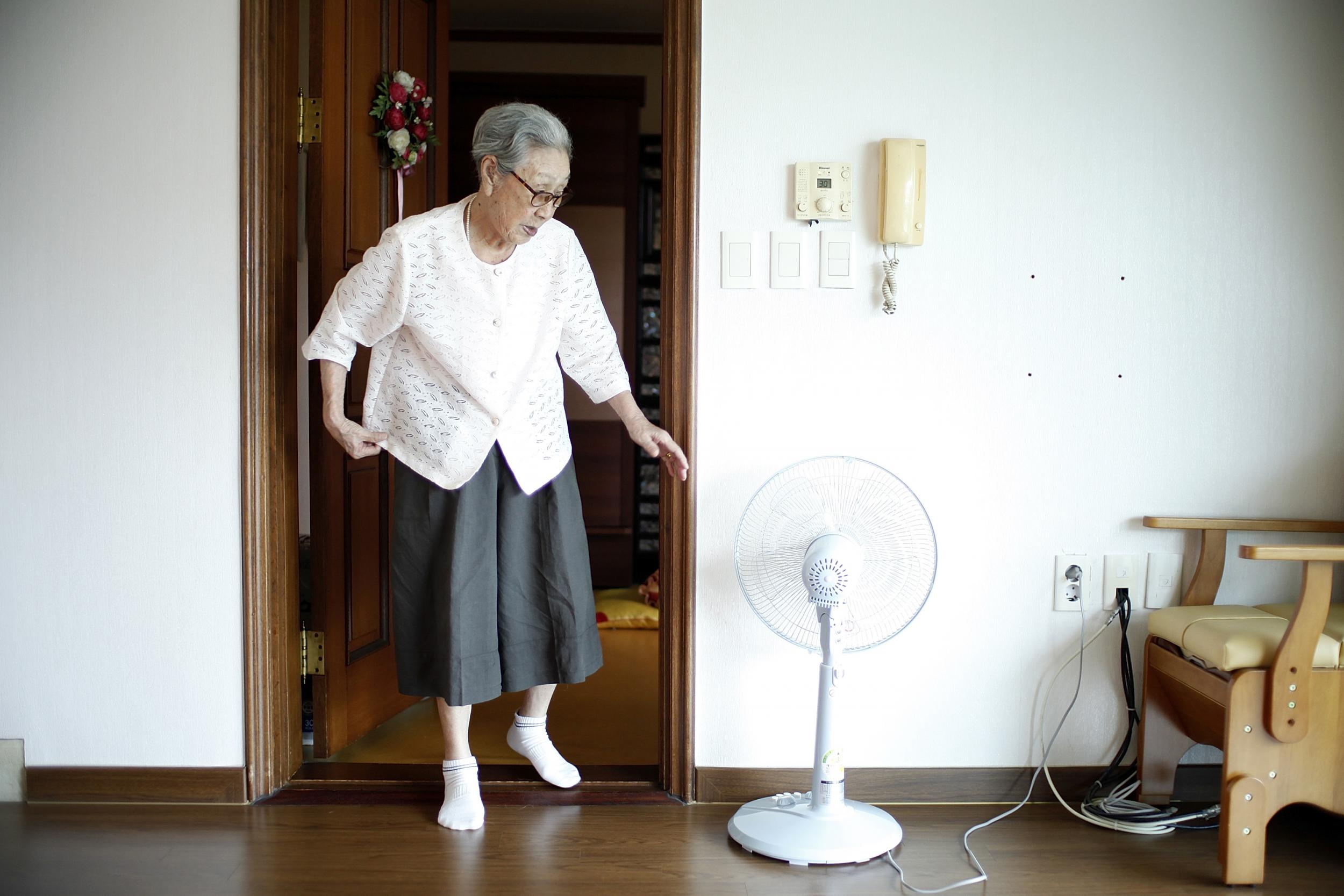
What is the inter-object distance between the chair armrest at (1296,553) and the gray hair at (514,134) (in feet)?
4.62

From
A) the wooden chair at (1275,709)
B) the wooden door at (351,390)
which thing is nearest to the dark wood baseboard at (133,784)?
the wooden door at (351,390)

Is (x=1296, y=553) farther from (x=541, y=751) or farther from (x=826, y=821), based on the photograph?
(x=541, y=751)

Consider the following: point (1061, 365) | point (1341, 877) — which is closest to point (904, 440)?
point (1061, 365)

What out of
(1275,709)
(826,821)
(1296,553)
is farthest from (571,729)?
(1296,553)

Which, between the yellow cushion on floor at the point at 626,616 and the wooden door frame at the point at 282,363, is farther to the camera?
the yellow cushion on floor at the point at 626,616

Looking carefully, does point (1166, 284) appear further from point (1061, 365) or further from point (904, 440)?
point (904, 440)

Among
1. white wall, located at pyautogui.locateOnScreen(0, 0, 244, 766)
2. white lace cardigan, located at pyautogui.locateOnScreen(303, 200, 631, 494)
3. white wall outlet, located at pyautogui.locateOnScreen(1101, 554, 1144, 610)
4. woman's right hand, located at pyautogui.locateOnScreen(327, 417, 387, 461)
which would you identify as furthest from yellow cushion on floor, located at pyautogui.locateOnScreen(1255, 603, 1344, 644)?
white wall, located at pyautogui.locateOnScreen(0, 0, 244, 766)

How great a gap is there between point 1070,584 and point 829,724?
655mm

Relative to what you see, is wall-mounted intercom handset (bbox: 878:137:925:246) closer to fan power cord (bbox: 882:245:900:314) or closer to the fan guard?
fan power cord (bbox: 882:245:900:314)

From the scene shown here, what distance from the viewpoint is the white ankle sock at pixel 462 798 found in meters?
1.97

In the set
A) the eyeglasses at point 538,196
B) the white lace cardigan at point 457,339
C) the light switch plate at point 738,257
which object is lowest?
Answer: the white lace cardigan at point 457,339

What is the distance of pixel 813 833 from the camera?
6.09 ft

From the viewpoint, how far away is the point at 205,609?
2088 millimetres

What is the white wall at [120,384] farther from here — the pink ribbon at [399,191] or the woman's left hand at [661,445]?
the woman's left hand at [661,445]
